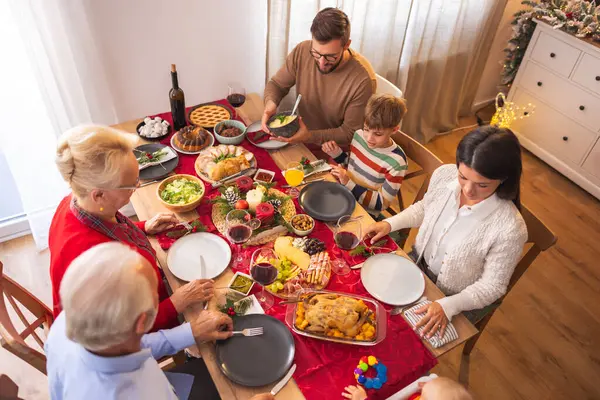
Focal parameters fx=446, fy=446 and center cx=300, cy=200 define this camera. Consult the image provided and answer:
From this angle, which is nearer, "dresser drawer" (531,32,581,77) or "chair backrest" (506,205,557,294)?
"chair backrest" (506,205,557,294)

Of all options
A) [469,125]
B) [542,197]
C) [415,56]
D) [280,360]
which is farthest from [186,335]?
[469,125]

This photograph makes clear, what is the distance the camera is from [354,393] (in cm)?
140

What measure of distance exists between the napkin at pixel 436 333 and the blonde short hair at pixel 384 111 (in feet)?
2.88

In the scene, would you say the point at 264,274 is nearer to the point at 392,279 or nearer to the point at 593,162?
the point at 392,279

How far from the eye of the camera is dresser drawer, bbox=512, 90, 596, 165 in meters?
3.64

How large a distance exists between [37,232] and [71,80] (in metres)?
1.08

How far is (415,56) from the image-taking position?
3648 mm

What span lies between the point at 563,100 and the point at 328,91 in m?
2.25

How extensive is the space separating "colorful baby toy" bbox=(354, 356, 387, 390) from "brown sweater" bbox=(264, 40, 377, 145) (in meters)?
1.35

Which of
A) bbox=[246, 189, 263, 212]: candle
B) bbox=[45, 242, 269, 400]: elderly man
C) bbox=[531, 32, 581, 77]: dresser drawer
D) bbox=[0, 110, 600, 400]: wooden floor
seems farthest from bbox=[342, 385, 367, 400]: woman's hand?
bbox=[531, 32, 581, 77]: dresser drawer

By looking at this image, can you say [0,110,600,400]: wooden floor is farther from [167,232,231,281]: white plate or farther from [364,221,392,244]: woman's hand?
[167,232,231,281]: white plate

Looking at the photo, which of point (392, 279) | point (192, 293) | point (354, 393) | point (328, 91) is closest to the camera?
point (354, 393)

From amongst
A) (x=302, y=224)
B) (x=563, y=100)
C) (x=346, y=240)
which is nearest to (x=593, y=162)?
(x=563, y=100)

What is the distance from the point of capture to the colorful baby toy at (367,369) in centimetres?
145
